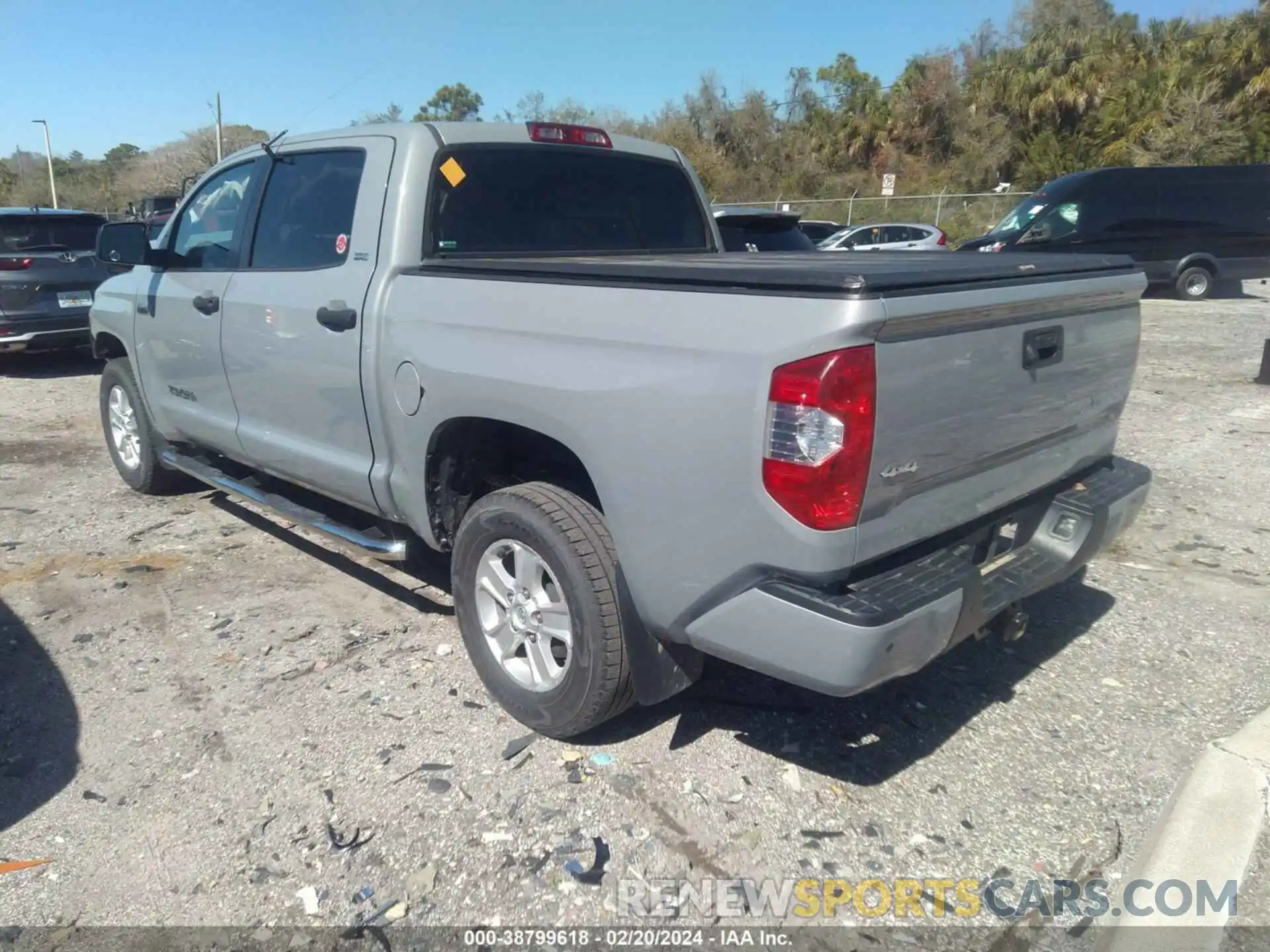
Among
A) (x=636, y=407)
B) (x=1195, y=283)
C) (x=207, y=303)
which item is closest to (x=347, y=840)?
(x=636, y=407)

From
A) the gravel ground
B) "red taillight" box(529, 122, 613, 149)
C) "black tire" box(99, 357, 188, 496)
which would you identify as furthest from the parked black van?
"black tire" box(99, 357, 188, 496)

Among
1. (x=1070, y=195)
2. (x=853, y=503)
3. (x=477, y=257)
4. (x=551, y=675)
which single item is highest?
(x=1070, y=195)

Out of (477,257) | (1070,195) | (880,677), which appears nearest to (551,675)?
(880,677)

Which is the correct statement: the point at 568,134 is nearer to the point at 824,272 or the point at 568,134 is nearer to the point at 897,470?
the point at 824,272

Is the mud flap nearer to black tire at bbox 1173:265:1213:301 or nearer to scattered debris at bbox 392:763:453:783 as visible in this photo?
scattered debris at bbox 392:763:453:783

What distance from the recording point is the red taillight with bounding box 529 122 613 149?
13.3 feet

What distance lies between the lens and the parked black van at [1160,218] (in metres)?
15.8

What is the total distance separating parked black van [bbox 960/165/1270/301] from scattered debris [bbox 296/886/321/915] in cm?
1553

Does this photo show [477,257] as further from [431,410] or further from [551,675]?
[551,675]

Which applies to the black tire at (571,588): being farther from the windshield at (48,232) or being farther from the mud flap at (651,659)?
the windshield at (48,232)

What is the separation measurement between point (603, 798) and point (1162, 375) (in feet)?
29.9

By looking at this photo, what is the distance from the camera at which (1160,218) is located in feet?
52.9

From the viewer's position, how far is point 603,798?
299cm

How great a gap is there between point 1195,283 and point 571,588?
57.2ft
